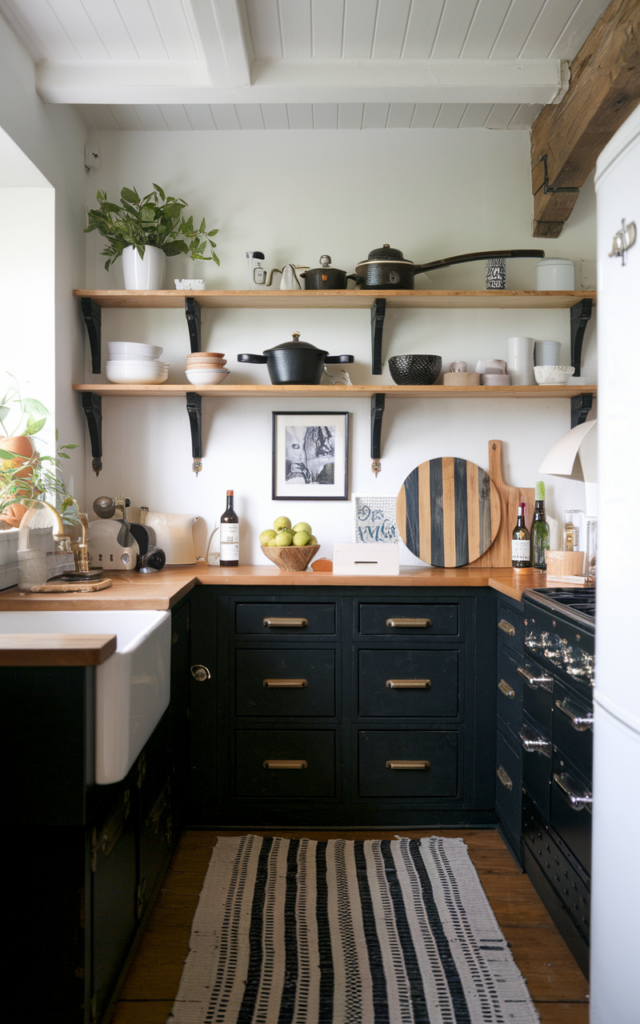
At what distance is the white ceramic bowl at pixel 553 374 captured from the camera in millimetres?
2779

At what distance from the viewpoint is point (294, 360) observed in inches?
107

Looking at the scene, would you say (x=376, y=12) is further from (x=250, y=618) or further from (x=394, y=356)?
(x=250, y=618)

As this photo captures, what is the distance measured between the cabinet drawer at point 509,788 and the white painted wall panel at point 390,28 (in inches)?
93.1

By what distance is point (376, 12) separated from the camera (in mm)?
2211

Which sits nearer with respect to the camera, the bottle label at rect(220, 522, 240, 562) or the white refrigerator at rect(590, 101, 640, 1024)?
the white refrigerator at rect(590, 101, 640, 1024)

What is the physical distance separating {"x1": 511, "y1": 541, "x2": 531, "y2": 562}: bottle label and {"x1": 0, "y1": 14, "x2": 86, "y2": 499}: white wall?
5.90 ft

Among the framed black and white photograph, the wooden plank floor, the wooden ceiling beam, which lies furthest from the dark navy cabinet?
the wooden ceiling beam

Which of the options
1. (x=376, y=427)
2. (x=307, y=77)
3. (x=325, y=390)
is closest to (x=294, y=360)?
(x=325, y=390)

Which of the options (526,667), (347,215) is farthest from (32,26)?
(526,667)

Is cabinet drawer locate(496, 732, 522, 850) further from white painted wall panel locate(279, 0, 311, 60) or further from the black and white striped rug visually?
white painted wall panel locate(279, 0, 311, 60)

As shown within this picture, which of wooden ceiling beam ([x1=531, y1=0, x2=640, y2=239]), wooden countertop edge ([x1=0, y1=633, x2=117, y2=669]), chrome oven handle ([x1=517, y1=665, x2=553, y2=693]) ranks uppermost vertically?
wooden ceiling beam ([x1=531, y1=0, x2=640, y2=239])

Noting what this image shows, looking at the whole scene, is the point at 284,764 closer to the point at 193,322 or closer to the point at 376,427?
the point at 376,427

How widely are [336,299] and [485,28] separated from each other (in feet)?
3.31

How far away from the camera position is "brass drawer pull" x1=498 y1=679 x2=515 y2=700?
7.61ft
